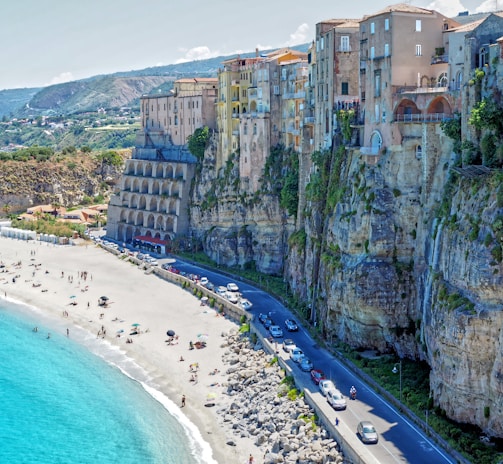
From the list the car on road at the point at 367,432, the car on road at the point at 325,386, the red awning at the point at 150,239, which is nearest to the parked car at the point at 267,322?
the car on road at the point at 325,386

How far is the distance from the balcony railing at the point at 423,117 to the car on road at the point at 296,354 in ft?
59.8

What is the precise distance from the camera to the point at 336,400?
48.8 metres

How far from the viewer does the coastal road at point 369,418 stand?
4191 cm

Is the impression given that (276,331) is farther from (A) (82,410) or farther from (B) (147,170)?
(B) (147,170)

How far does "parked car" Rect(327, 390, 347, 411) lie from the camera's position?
48531 mm

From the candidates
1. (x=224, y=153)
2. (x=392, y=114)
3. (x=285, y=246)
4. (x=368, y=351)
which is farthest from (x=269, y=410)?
(x=224, y=153)

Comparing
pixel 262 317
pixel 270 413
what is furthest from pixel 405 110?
pixel 270 413

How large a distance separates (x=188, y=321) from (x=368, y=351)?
920 inches

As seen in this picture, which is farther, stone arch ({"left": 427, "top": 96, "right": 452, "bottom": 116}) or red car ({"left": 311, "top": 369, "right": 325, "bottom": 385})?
stone arch ({"left": 427, "top": 96, "right": 452, "bottom": 116})

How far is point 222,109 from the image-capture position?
97.0 m

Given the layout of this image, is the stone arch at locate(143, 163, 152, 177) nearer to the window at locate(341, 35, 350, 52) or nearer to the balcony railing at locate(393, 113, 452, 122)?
the window at locate(341, 35, 350, 52)

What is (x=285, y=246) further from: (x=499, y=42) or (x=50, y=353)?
(x=499, y=42)

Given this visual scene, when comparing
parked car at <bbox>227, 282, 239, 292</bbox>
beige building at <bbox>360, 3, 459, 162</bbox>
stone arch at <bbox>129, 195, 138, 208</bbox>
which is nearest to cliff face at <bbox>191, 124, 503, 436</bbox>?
beige building at <bbox>360, 3, 459, 162</bbox>

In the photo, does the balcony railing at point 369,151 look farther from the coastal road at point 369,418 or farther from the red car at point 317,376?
the red car at point 317,376
